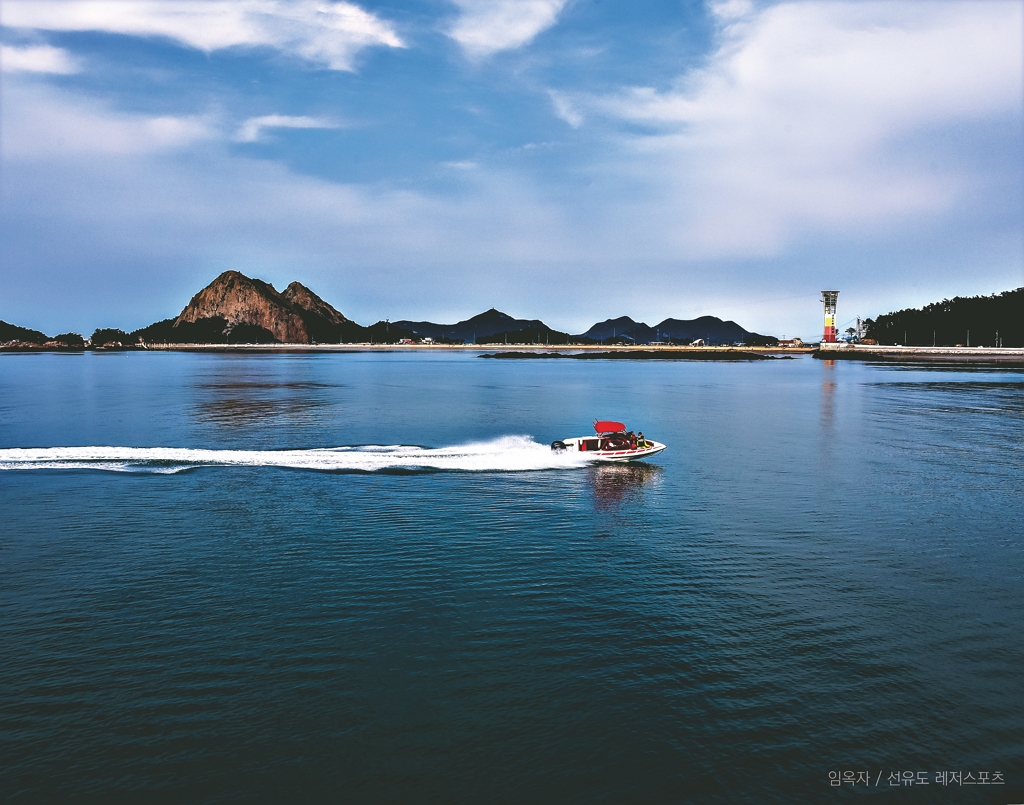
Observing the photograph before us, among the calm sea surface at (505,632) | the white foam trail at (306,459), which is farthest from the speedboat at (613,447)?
the calm sea surface at (505,632)

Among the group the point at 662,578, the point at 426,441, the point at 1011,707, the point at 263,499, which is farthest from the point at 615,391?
the point at 1011,707

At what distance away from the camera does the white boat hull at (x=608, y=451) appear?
190 ft

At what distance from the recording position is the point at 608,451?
5822 cm

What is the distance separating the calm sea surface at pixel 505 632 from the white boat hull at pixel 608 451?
116 inches

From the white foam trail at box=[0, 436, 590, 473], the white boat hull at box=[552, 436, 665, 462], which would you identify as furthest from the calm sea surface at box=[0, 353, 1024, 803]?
the white boat hull at box=[552, 436, 665, 462]

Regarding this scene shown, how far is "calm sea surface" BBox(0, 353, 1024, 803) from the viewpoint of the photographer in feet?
56.6

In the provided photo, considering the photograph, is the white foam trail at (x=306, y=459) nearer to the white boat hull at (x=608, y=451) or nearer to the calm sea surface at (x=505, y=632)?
the white boat hull at (x=608, y=451)

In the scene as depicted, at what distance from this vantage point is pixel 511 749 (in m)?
17.9

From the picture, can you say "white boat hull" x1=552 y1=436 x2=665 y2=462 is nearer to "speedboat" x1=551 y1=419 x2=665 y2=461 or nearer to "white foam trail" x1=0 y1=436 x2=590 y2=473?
"speedboat" x1=551 y1=419 x2=665 y2=461

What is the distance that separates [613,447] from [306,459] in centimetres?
2671

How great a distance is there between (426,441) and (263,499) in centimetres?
2572

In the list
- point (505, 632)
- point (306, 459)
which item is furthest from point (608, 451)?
point (505, 632)

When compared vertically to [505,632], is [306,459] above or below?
above

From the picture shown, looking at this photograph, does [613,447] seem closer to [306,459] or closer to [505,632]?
[306,459]
